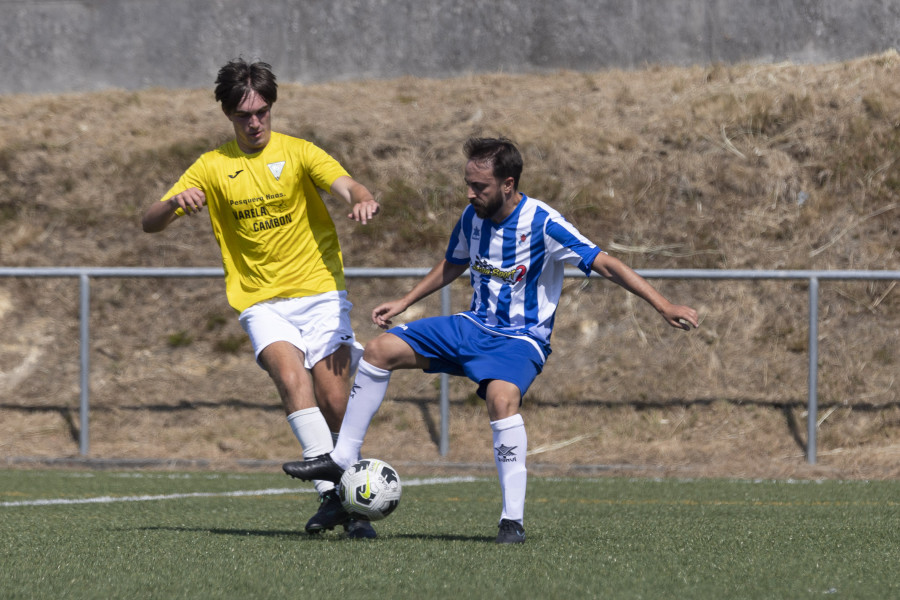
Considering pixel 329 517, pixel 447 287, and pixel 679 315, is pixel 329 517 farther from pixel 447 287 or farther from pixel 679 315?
pixel 447 287

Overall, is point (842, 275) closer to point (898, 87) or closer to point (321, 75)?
point (898, 87)

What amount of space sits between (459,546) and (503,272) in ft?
3.89

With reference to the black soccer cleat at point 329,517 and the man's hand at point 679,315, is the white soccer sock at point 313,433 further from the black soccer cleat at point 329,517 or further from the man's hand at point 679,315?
the man's hand at point 679,315

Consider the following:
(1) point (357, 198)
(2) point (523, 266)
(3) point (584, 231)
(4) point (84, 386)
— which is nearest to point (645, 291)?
(2) point (523, 266)

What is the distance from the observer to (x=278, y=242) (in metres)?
5.82

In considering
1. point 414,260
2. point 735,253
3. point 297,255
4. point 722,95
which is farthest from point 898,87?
point 297,255

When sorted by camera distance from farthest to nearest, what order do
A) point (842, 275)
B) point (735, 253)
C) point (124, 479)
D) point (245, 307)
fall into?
point (735, 253), point (842, 275), point (124, 479), point (245, 307)

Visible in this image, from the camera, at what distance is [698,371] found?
10.8 metres

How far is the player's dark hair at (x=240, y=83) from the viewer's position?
18.4 feet

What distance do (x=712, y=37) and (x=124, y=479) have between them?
28.1 feet

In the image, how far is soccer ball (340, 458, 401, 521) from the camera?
5.21 m

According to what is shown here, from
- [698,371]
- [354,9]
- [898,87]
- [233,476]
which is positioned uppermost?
[354,9]

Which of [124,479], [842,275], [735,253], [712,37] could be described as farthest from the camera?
[712,37]

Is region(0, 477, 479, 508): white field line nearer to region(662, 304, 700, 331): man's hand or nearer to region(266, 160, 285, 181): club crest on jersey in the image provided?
region(266, 160, 285, 181): club crest on jersey
